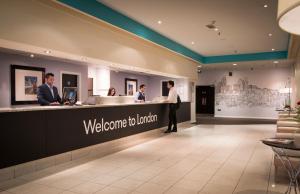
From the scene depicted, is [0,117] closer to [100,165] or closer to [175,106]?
[100,165]

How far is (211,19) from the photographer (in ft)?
23.2

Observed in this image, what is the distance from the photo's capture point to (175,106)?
31.6 feet

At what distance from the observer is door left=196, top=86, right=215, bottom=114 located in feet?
56.0

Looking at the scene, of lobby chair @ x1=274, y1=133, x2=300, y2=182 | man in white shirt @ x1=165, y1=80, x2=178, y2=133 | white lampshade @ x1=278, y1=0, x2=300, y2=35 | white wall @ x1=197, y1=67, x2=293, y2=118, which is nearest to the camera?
white lampshade @ x1=278, y1=0, x2=300, y2=35

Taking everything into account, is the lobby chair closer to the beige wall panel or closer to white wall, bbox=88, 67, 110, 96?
the beige wall panel

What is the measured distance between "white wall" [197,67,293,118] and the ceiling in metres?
4.87

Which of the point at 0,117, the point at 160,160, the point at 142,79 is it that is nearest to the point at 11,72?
the point at 0,117

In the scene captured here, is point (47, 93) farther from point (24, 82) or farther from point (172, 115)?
point (172, 115)

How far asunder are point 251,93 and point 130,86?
24.2 feet

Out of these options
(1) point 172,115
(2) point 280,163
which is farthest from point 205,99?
(2) point 280,163

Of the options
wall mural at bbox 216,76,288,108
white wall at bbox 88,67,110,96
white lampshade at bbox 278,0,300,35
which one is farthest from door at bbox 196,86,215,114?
white lampshade at bbox 278,0,300,35

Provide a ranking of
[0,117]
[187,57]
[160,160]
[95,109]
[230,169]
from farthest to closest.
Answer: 1. [187,57]
2. [95,109]
3. [160,160]
4. [230,169]
5. [0,117]

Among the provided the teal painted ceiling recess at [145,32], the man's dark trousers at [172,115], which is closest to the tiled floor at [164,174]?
the man's dark trousers at [172,115]

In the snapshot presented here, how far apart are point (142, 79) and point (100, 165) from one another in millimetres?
11237
